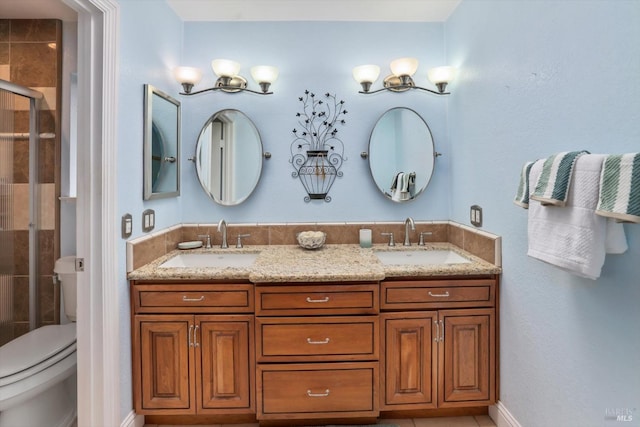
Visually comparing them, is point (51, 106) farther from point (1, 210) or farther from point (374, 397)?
point (374, 397)

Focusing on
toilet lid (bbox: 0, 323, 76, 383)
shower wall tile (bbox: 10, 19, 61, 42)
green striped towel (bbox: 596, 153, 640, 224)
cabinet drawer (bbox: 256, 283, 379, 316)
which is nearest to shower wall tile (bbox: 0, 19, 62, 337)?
shower wall tile (bbox: 10, 19, 61, 42)

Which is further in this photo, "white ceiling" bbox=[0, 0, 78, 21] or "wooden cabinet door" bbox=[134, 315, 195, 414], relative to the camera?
"white ceiling" bbox=[0, 0, 78, 21]

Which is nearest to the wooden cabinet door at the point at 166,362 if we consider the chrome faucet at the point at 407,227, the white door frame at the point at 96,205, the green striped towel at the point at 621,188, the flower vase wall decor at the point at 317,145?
the white door frame at the point at 96,205

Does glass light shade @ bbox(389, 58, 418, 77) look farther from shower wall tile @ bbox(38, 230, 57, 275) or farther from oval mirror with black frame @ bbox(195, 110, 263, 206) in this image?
shower wall tile @ bbox(38, 230, 57, 275)

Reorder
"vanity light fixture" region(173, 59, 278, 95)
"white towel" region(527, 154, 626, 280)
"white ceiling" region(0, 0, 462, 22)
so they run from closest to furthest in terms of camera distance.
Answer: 1. "white towel" region(527, 154, 626, 280)
2. "white ceiling" region(0, 0, 462, 22)
3. "vanity light fixture" region(173, 59, 278, 95)

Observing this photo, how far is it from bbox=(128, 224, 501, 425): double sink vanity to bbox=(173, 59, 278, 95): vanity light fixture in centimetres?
122

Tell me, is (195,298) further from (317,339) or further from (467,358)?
(467,358)

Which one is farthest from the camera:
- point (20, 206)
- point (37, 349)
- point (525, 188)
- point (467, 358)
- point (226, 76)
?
point (226, 76)

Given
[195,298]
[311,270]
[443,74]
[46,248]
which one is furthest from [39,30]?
[443,74]

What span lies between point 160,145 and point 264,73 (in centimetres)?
80

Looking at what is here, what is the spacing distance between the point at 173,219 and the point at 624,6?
2.36 metres

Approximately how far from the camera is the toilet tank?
78.2 inches

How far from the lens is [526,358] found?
1598mm

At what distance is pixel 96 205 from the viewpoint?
1539 millimetres
